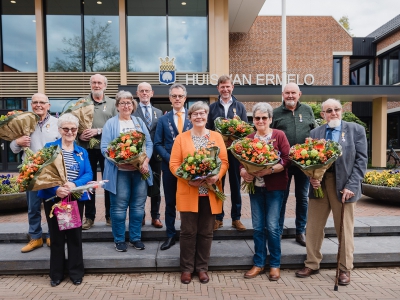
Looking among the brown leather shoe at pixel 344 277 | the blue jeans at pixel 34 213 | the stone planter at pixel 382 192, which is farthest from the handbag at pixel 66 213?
the stone planter at pixel 382 192

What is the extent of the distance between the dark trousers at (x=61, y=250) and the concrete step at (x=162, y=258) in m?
0.31

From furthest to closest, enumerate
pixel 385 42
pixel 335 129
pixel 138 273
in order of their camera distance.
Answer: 1. pixel 385 42
2. pixel 138 273
3. pixel 335 129

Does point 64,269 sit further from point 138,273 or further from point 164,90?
point 164,90

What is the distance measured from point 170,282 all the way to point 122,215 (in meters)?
1.13

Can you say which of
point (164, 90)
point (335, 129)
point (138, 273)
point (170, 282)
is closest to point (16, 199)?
point (138, 273)

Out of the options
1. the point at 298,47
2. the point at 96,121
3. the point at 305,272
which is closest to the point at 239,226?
the point at 305,272

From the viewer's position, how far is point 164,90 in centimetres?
1345

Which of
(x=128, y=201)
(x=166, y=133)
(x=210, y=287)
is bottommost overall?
(x=210, y=287)

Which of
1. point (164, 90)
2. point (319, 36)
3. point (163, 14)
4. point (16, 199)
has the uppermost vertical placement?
point (319, 36)

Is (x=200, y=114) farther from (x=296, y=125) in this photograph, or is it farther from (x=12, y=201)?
(x=12, y=201)

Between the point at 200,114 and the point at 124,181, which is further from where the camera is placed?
the point at 124,181

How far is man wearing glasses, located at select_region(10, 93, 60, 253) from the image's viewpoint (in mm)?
4449

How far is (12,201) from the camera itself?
6.86 meters

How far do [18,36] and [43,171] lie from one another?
1464 centimetres
